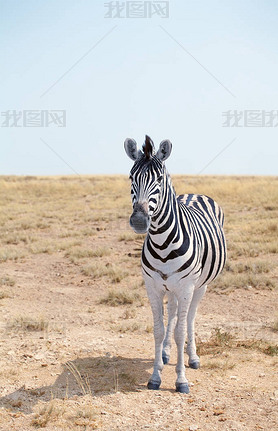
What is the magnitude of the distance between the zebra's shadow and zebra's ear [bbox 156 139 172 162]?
240cm

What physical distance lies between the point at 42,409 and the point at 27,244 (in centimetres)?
1044

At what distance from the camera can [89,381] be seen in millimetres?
5270

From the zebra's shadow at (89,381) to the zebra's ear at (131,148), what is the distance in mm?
2359

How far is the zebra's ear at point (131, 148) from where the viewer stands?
15.5 ft

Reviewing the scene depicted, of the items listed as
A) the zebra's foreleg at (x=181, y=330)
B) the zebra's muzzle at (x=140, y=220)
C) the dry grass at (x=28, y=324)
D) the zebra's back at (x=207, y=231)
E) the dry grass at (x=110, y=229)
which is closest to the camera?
the zebra's muzzle at (x=140, y=220)

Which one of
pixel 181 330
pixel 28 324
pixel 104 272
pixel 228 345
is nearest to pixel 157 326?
Answer: pixel 181 330

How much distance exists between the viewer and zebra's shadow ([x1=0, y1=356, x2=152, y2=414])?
4832 millimetres

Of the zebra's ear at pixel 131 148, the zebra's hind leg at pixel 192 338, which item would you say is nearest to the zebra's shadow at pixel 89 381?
the zebra's hind leg at pixel 192 338

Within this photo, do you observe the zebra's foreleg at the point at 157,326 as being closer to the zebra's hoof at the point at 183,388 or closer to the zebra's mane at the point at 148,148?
the zebra's hoof at the point at 183,388

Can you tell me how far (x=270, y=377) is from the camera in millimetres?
5484

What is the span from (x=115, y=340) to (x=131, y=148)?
322cm

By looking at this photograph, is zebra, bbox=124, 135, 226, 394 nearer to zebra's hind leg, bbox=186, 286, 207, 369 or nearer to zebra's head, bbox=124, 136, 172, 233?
zebra's head, bbox=124, 136, 172, 233

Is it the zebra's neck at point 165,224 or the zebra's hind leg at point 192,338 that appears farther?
the zebra's hind leg at point 192,338

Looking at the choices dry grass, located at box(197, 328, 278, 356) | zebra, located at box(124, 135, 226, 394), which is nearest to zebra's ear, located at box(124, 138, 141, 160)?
zebra, located at box(124, 135, 226, 394)
